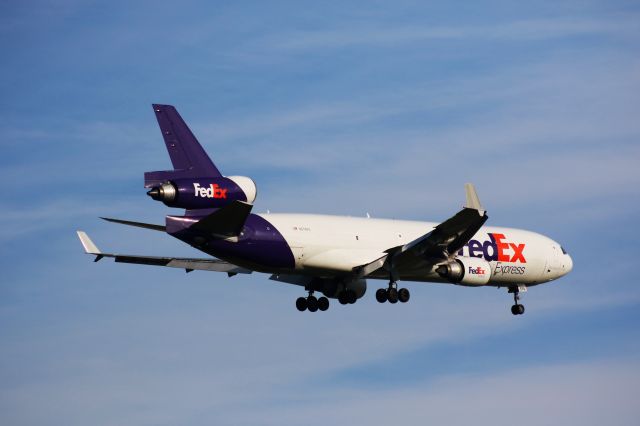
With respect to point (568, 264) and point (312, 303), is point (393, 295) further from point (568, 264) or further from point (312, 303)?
point (568, 264)

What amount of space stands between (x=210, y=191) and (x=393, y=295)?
37.0 ft

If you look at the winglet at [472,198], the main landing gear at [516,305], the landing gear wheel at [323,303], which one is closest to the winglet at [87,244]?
the landing gear wheel at [323,303]

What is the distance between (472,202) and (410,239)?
689 centimetres

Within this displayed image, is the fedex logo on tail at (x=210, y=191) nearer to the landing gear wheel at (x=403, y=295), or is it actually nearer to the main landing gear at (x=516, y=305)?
the landing gear wheel at (x=403, y=295)

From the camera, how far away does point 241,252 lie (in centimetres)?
5309

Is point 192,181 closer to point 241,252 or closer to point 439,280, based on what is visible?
point 241,252

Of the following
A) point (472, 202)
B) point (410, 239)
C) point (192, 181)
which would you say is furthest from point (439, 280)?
point (192, 181)

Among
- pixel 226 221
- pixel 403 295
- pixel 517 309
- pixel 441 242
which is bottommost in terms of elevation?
pixel 403 295

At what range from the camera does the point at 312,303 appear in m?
60.3

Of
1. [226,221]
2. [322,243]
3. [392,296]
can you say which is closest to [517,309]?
[392,296]

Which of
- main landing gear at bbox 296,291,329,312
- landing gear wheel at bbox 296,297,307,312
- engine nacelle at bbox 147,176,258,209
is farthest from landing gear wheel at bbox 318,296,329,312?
engine nacelle at bbox 147,176,258,209

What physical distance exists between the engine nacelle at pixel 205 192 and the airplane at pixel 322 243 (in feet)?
0.13

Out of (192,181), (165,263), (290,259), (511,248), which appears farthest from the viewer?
(511,248)

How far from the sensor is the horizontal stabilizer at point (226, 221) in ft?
164
